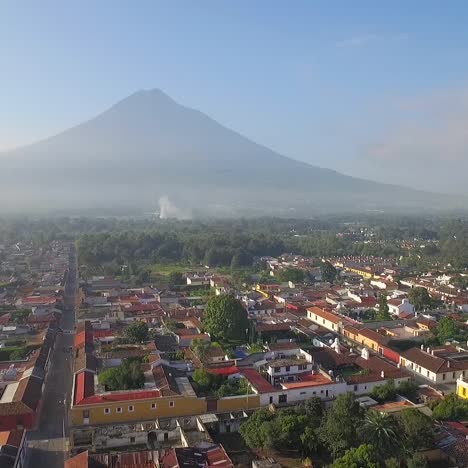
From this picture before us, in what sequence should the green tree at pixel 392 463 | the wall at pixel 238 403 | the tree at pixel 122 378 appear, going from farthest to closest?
the tree at pixel 122 378 → the wall at pixel 238 403 → the green tree at pixel 392 463

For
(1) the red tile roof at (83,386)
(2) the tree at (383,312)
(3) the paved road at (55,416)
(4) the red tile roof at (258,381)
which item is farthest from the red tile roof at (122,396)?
(2) the tree at (383,312)

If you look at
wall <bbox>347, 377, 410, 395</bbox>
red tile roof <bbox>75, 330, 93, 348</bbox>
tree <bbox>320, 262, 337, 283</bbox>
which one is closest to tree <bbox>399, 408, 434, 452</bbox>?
wall <bbox>347, 377, 410, 395</bbox>

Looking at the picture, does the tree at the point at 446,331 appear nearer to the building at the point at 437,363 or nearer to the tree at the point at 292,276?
the building at the point at 437,363

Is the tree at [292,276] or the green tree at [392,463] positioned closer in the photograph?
the green tree at [392,463]

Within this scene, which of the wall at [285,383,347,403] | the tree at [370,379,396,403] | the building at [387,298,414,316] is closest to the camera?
the tree at [370,379,396,403]

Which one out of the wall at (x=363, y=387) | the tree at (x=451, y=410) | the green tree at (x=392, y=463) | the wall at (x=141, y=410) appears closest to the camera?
the green tree at (x=392, y=463)

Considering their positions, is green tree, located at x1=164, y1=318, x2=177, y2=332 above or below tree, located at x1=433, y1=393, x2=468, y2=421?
below

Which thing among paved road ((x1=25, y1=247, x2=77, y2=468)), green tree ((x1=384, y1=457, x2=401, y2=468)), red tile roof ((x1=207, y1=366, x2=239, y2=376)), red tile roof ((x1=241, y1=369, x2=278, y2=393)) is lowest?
paved road ((x1=25, y1=247, x2=77, y2=468))

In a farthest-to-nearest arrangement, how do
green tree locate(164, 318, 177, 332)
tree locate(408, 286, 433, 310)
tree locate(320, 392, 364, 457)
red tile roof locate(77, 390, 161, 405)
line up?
tree locate(408, 286, 433, 310) → green tree locate(164, 318, 177, 332) → red tile roof locate(77, 390, 161, 405) → tree locate(320, 392, 364, 457)

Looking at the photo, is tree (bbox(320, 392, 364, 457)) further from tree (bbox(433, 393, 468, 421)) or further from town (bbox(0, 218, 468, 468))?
tree (bbox(433, 393, 468, 421))
